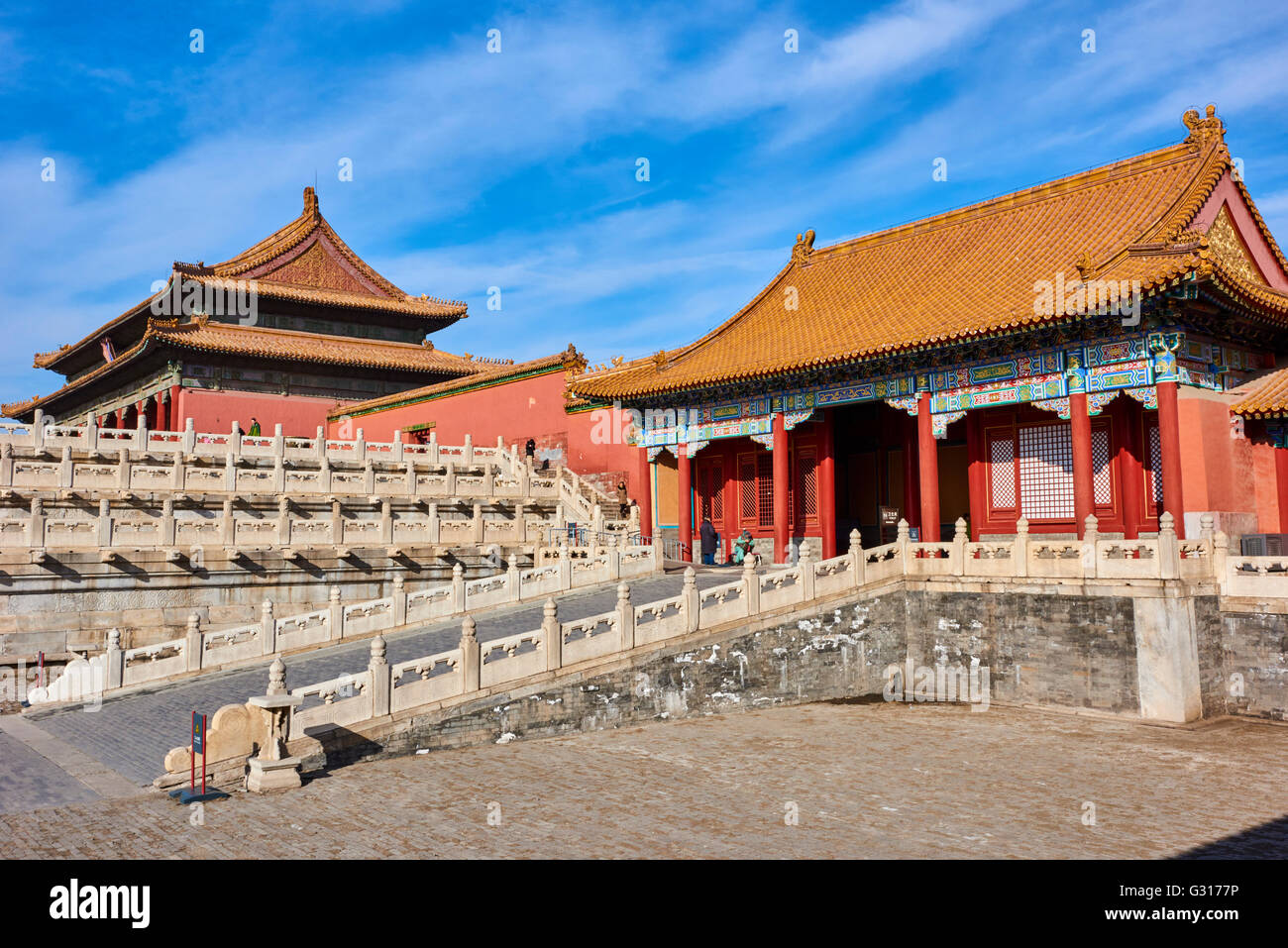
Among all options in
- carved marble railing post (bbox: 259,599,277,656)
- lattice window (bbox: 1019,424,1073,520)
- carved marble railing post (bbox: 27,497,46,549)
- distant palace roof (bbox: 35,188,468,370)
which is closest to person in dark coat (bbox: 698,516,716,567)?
→ lattice window (bbox: 1019,424,1073,520)

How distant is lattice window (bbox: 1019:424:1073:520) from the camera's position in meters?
17.2

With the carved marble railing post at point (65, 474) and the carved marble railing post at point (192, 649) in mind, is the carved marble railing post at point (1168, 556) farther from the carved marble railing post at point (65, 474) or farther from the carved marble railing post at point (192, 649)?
the carved marble railing post at point (65, 474)

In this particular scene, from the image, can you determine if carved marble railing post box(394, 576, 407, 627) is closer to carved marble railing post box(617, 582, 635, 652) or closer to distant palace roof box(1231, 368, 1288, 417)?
carved marble railing post box(617, 582, 635, 652)

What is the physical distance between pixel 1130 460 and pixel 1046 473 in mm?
1482

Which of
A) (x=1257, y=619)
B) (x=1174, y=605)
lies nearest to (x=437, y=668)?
(x=1174, y=605)

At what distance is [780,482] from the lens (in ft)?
67.9

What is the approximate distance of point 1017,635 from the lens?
14867mm

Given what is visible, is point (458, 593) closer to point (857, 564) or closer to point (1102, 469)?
point (857, 564)

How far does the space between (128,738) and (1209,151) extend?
18.2 meters

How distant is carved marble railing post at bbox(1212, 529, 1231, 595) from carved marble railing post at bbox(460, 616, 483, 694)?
1009 cm

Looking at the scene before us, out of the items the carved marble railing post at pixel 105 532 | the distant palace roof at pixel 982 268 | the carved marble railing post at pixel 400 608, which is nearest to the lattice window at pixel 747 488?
the distant palace roof at pixel 982 268

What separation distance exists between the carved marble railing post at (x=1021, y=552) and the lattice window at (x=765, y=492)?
7943 millimetres

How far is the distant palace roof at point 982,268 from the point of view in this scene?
15.3 metres

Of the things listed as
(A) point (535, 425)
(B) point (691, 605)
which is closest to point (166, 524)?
(B) point (691, 605)
